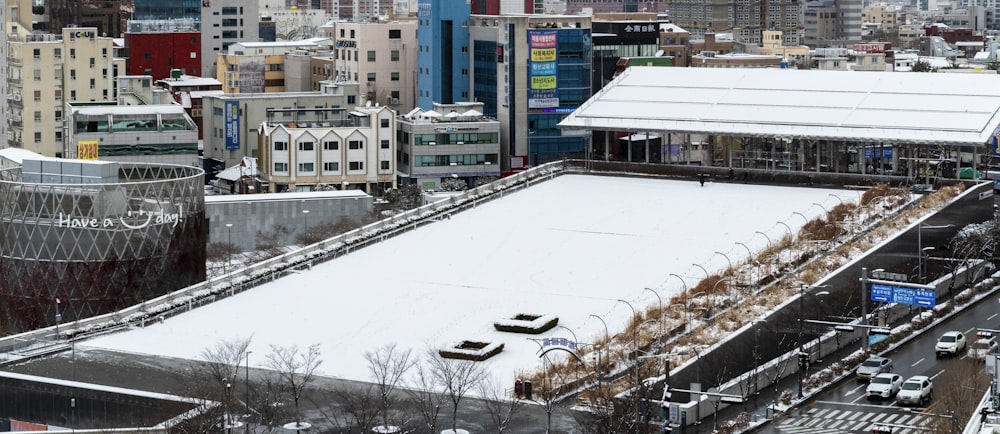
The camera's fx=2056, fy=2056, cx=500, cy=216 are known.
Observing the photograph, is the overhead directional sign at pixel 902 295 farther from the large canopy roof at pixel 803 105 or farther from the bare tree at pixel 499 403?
the large canopy roof at pixel 803 105

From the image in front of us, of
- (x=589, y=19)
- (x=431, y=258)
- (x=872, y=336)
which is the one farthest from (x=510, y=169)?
(x=872, y=336)

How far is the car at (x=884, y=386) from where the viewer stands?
197 ft

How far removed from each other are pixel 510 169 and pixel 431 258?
45244 mm

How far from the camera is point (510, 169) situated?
119312 mm

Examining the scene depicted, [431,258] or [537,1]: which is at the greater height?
[537,1]

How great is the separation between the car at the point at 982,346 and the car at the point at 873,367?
2619mm

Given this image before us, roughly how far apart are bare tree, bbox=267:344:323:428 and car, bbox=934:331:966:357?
66.0 ft

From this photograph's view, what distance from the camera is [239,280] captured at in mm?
69938

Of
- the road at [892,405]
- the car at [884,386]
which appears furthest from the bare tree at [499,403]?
the car at [884,386]

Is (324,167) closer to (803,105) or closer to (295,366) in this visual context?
(803,105)

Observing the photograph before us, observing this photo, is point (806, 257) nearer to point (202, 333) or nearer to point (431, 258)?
point (431, 258)

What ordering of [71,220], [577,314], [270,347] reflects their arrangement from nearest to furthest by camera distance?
[270,347]
[577,314]
[71,220]

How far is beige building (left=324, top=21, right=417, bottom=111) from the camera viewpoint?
13962 centimetres

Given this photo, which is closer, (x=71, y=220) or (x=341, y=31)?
(x=71, y=220)
